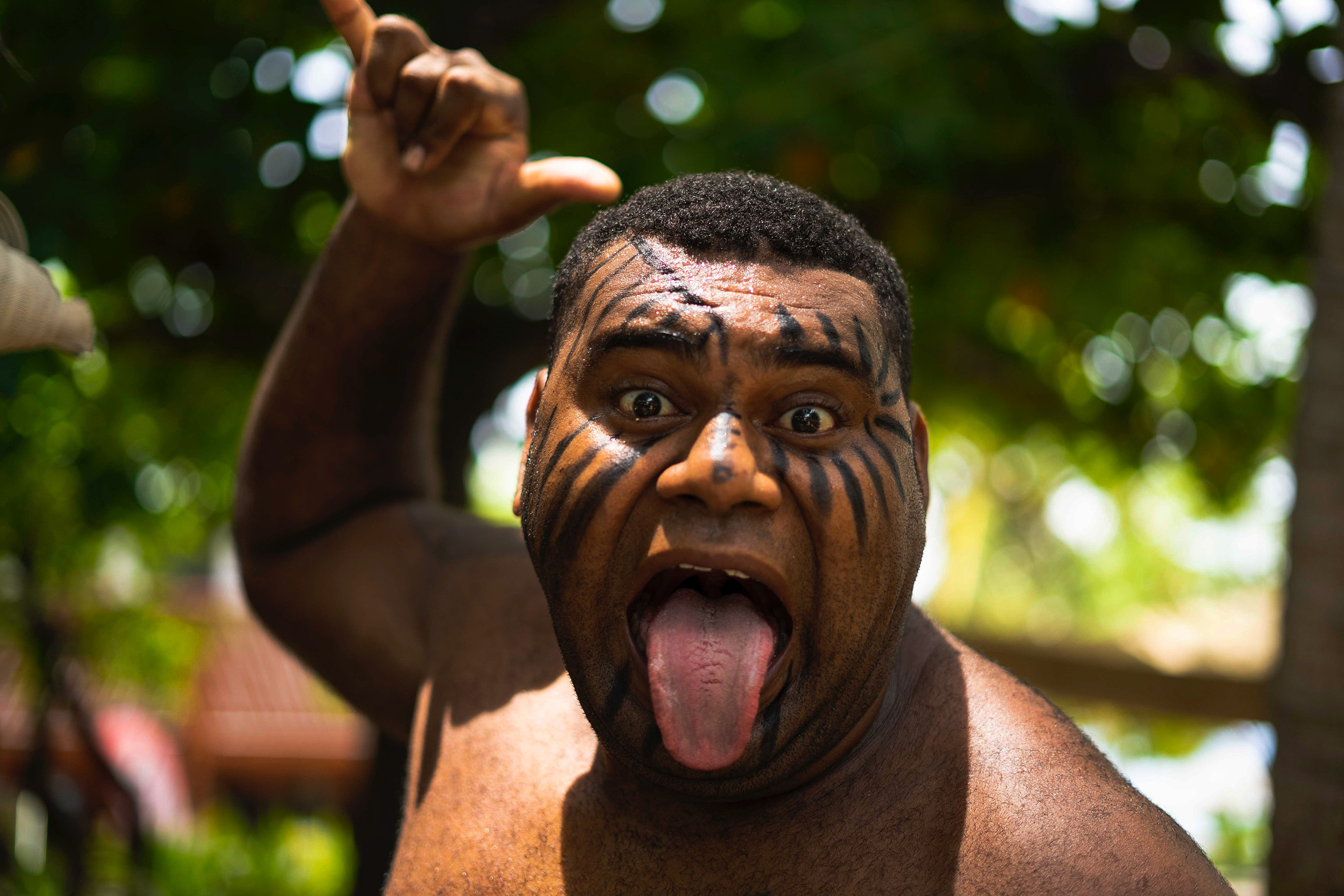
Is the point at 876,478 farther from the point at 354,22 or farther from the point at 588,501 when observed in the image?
the point at 354,22

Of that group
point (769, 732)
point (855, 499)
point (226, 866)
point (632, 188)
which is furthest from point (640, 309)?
point (226, 866)

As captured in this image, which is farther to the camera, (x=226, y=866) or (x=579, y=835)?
(x=226, y=866)

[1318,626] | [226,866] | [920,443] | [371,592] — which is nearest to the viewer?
[920,443]

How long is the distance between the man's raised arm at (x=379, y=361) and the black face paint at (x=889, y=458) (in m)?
0.70

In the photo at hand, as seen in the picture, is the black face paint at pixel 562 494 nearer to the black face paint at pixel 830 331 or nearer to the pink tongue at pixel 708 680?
the pink tongue at pixel 708 680

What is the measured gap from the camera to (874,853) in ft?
5.77

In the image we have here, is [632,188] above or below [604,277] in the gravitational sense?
below

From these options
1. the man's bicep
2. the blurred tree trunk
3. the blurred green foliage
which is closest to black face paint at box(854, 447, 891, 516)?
the man's bicep

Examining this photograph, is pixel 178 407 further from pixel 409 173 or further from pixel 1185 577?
pixel 1185 577

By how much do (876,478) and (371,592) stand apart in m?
1.25

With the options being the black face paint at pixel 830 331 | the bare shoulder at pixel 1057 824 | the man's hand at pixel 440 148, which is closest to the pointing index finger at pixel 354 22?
the man's hand at pixel 440 148

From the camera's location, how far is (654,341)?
1.74 meters

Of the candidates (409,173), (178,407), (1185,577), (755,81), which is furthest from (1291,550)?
(1185,577)

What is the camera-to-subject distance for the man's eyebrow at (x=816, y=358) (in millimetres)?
1713
